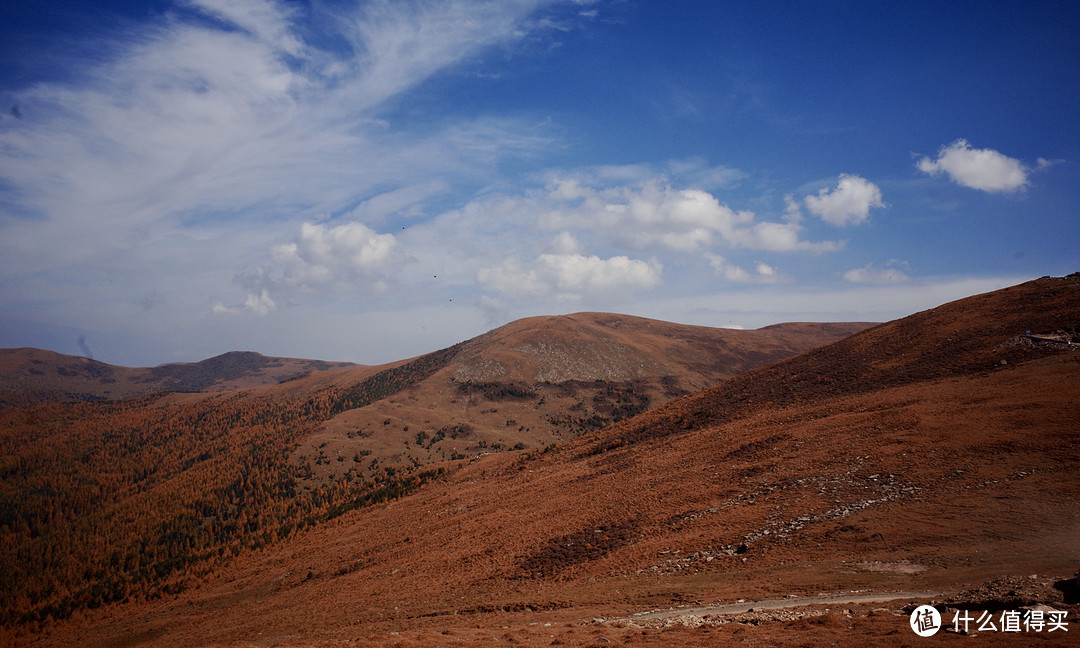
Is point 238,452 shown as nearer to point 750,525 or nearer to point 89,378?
point 750,525

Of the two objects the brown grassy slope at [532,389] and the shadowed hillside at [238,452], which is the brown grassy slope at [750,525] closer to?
the shadowed hillside at [238,452]

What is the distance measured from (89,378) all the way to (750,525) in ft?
699

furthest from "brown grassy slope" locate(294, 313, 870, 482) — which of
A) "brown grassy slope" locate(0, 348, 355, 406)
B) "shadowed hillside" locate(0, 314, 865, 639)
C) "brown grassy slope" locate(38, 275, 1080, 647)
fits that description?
"brown grassy slope" locate(0, 348, 355, 406)

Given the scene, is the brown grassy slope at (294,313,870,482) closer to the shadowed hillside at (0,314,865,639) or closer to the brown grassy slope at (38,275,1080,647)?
the shadowed hillside at (0,314,865,639)

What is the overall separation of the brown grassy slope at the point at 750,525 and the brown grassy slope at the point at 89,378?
412ft

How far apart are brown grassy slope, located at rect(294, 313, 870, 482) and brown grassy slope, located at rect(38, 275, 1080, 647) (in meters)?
22.9

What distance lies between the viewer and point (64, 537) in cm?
3762

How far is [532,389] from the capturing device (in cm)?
8294

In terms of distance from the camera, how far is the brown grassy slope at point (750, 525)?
13.3 metres

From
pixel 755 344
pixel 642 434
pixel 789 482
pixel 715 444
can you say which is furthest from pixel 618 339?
pixel 789 482

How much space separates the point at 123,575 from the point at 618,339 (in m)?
88.0

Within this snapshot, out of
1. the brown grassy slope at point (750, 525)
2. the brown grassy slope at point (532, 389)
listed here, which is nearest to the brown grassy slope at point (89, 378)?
the brown grassy slope at point (532, 389)

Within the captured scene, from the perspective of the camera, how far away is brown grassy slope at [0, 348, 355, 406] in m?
132

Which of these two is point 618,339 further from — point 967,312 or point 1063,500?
point 1063,500
